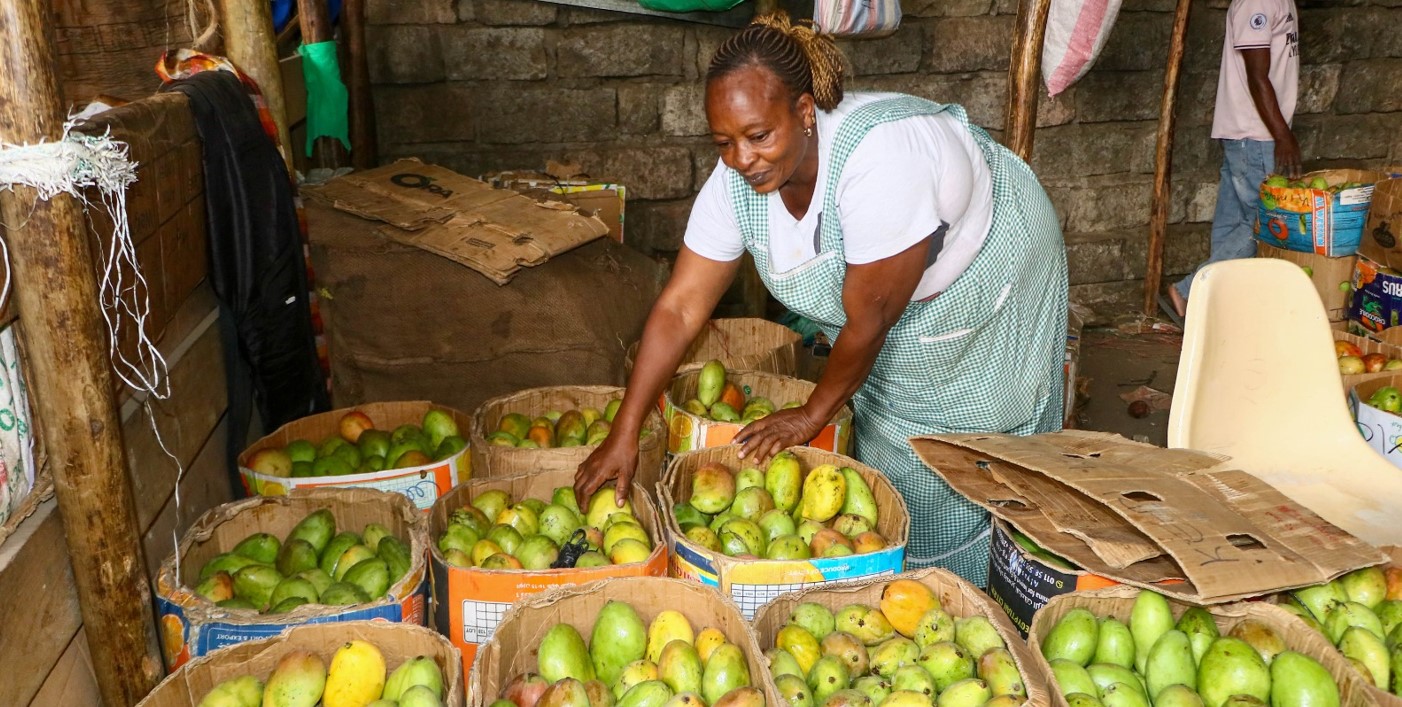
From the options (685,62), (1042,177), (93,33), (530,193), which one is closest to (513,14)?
(685,62)

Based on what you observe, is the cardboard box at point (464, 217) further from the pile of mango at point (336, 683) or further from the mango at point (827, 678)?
the mango at point (827, 678)

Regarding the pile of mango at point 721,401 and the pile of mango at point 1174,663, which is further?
the pile of mango at point 721,401

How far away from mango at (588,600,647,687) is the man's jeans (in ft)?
15.8

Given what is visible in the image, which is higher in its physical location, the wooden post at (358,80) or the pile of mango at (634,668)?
the wooden post at (358,80)

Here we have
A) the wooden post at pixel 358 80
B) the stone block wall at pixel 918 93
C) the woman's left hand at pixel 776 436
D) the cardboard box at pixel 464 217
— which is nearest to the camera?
the woman's left hand at pixel 776 436

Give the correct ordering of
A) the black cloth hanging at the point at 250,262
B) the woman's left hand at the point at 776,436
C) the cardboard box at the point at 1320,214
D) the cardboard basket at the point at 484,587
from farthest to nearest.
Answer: the cardboard box at the point at 1320,214 < the black cloth hanging at the point at 250,262 < the woman's left hand at the point at 776,436 < the cardboard basket at the point at 484,587

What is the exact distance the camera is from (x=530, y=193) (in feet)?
13.5

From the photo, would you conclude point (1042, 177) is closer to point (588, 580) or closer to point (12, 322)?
point (588, 580)

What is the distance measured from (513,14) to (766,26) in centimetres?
330

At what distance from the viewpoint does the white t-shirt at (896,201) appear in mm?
→ 1981

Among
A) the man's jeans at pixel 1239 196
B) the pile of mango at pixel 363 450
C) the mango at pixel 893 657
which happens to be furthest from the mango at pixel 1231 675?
the man's jeans at pixel 1239 196

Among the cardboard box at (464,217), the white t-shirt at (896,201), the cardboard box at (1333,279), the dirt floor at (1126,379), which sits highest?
the white t-shirt at (896,201)

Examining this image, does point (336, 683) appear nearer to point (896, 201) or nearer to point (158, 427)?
point (158, 427)

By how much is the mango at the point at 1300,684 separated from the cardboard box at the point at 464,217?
2.29 m
